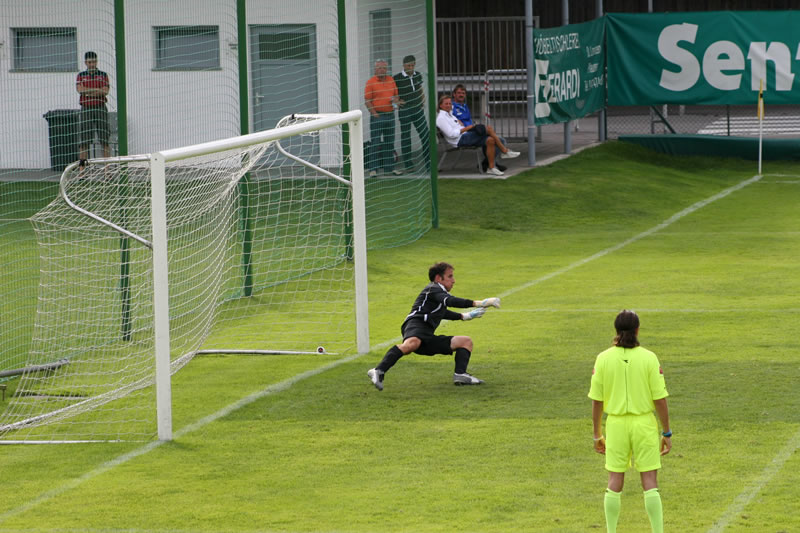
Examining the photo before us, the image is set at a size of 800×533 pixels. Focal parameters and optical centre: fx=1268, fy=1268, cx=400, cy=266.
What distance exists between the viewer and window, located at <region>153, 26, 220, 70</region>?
16.4 meters

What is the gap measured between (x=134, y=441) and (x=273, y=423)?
104 centimetres

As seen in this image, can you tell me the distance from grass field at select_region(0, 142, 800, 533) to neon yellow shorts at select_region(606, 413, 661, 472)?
26.5 inches

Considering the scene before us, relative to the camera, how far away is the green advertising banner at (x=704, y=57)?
2550 centimetres

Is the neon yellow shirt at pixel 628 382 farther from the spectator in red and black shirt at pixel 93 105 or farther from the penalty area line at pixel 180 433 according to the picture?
the spectator in red and black shirt at pixel 93 105

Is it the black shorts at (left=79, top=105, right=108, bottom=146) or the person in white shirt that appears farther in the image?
the person in white shirt

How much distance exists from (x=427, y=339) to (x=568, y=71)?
15149 mm

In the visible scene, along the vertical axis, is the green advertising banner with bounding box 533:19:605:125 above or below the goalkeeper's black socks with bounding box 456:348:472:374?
above

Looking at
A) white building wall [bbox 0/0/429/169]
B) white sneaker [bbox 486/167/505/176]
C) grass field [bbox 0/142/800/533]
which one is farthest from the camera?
white sneaker [bbox 486/167/505/176]

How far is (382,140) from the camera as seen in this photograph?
19391 mm

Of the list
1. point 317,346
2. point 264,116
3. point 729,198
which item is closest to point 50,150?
point 317,346

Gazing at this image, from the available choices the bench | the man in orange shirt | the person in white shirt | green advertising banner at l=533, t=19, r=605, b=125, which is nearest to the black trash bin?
the man in orange shirt

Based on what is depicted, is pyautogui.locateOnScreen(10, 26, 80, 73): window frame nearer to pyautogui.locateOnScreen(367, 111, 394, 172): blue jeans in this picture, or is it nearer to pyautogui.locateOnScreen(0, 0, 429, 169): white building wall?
pyautogui.locateOnScreen(0, 0, 429, 169): white building wall

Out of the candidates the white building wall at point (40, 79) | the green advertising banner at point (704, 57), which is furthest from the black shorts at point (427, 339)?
the green advertising banner at point (704, 57)

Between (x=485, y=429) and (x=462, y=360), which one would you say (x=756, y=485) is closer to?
(x=485, y=429)
